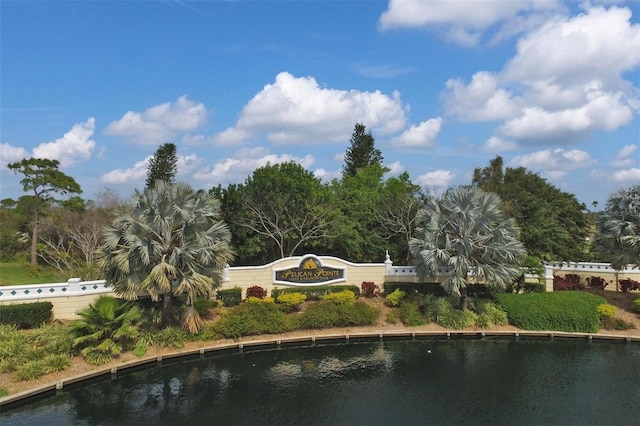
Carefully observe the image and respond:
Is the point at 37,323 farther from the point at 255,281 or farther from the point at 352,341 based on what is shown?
the point at 352,341

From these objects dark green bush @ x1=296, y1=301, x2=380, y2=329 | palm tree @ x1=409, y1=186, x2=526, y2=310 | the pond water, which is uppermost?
palm tree @ x1=409, y1=186, x2=526, y2=310

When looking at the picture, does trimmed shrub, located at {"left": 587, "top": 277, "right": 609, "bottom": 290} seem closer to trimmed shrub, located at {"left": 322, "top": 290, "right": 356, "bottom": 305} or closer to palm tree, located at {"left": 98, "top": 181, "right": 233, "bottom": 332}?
trimmed shrub, located at {"left": 322, "top": 290, "right": 356, "bottom": 305}

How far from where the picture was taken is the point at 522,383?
47.5ft

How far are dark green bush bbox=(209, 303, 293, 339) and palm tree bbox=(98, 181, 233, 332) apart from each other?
1212 mm

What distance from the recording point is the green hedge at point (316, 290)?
22.5m

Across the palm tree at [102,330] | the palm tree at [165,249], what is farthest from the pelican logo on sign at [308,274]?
the palm tree at [102,330]

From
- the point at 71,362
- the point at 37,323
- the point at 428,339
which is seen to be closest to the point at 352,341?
Result: the point at 428,339

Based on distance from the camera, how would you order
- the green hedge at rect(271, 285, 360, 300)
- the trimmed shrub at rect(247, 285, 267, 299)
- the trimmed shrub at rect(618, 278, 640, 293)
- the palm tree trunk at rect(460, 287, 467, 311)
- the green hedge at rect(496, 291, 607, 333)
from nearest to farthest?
the green hedge at rect(496, 291, 607, 333), the palm tree trunk at rect(460, 287, 467, 311), the trimmed shrub at rect(247, 285, 267, 299), the green hedge at rect(271, 285, 360, 300), the trimmed shrub at rect(618, 278, 640, 293)

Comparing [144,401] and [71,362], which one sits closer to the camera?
[144,401]

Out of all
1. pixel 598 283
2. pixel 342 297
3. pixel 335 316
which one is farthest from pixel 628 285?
pixel 335 316

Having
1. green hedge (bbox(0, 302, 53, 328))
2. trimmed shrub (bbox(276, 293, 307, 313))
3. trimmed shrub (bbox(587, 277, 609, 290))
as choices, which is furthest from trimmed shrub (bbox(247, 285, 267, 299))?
trimmed shrub (bbox(587, 277, 609, 290))

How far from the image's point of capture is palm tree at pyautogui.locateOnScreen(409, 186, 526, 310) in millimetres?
20234

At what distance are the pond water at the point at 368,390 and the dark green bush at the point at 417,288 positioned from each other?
506 centimetres

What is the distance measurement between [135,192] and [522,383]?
16.5 meters
